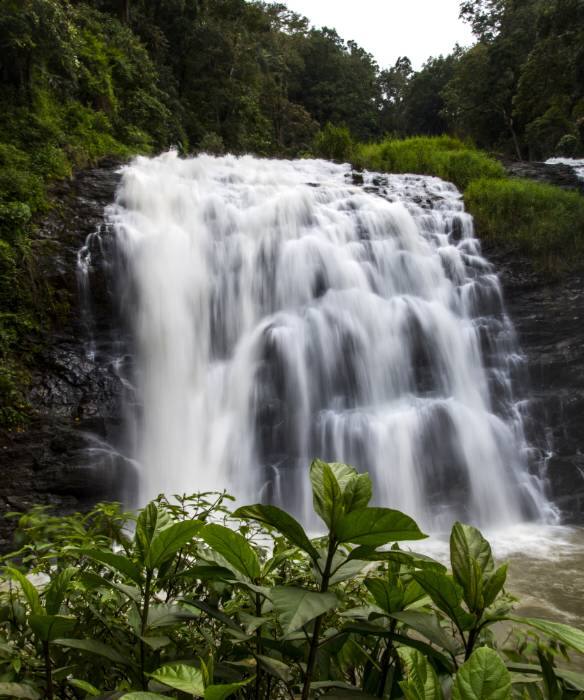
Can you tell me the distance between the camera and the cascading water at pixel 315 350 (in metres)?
7.28

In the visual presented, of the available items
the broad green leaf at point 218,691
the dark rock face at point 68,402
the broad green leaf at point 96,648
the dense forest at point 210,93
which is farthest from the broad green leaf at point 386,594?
the dense forest at point 210,93

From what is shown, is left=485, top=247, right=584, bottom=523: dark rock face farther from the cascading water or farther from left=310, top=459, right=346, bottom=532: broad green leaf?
left=310, top=459, right=346, bottom=532: broad green leaf

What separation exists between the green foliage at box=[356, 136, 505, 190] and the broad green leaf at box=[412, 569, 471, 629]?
525 inches

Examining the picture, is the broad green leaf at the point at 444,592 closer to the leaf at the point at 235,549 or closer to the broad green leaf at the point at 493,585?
the broad green leaf at the point at 493,585

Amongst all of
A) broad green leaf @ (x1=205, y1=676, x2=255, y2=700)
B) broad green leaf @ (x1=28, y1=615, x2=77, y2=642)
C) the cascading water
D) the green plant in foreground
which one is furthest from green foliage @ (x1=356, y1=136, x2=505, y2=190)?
broad green leaf @ (x1=205, y1=676, x2=255, y2=700)

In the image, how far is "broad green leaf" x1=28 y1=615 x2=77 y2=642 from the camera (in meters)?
0.89

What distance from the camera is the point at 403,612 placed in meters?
0.93

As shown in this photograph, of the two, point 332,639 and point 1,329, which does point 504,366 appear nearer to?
point 1,329

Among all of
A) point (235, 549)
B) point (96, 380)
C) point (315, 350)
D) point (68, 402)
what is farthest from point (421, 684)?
point (315, 350)

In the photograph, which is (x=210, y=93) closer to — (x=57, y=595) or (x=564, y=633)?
(x=57, y=595)

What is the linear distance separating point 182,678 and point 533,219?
1177 cm

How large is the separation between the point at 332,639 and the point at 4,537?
18.3 ft

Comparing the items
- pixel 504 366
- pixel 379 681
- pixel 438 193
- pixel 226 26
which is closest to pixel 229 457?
pixel 504 366

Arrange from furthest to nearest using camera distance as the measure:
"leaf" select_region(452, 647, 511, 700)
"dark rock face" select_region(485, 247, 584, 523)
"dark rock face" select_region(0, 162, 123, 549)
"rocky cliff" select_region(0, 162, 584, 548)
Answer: "dark rock face" select_region(485, 247, 584, 523) → "rocky cliff" select_region(0, 162, 584, 548) → "dark rock face" select_region(0, 162, 123, 549) → "leaf" select_region(452, 647, 511, 700)
